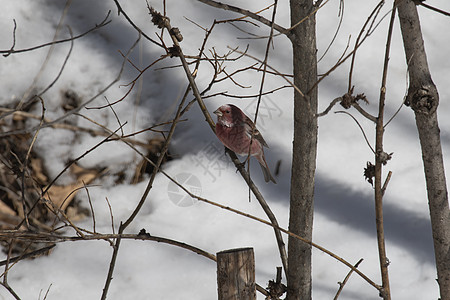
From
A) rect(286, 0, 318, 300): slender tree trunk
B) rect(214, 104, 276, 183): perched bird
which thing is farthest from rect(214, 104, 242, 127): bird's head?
rect(286, 0, 318, 300): slender tree trunk

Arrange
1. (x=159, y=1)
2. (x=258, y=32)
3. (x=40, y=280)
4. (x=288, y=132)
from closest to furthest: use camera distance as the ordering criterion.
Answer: (x=40, y=280)
(x=288, y=132)
(x=258, y=32)
(x=159, y=1)

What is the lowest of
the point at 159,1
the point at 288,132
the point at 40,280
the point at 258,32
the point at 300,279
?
the point at 300,279

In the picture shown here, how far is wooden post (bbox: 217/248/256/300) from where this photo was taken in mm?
1319

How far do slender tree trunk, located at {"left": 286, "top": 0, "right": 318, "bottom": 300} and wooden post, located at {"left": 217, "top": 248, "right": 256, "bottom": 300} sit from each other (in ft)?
0.70

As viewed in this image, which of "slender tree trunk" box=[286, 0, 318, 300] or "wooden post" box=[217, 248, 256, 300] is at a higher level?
"slender tree trunk" box=[286, 0, 318, 300]

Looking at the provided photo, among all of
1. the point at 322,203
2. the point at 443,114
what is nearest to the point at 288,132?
the point at 322,203

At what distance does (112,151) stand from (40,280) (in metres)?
0.78

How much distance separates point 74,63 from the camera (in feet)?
9.98

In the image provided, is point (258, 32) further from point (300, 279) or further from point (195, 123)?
point (300, 279)

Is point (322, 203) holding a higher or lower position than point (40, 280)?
higher

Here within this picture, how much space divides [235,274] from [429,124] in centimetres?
75

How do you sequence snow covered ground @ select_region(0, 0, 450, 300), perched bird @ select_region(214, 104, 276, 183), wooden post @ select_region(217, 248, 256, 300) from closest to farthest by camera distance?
wooden post @ select_region(217, 248, 256, 300), perched bird @ select_region(214, 104, 276, 183), snow covered ground @ select_region(0, 0, 450, 300)

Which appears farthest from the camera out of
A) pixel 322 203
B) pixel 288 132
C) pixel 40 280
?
pixel 288 132

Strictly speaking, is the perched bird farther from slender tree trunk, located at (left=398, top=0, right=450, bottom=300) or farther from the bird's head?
slender tree trunk, located at (left=398, top=0, right=450, bottom=300)
